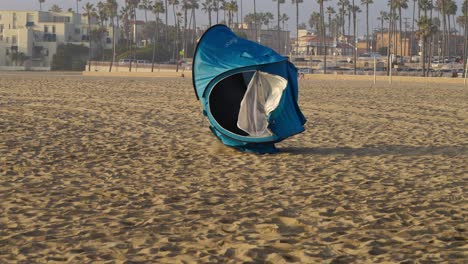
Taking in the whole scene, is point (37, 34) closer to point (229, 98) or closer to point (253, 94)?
point (229, 98)

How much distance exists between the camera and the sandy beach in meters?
6.80

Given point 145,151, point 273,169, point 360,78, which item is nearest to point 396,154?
point 273,169

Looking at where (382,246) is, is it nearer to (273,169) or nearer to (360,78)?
(273,169)

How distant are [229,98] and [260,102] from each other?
42.2 inches

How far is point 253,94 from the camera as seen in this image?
12.9m

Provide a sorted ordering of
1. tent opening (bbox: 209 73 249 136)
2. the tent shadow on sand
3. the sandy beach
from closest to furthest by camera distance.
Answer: the sandy beach < the tent shadow on sand < tent opening (bbox: 209 73 249 136)

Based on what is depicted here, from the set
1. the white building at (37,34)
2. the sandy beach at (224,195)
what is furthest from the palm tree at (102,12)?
the sandy beach at (224,195)

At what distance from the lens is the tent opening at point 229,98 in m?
13.5

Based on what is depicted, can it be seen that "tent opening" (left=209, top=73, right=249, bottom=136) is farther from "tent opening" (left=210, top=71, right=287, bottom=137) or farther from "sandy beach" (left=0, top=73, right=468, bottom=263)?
"sandy beach" (left=0, top=73, right=468, bottom=263)

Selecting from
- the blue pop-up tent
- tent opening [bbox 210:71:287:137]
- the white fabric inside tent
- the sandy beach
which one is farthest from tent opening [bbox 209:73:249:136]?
the white fabric inside tent

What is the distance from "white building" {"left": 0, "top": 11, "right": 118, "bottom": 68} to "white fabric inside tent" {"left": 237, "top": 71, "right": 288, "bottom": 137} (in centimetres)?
9938

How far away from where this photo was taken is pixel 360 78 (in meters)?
58.1

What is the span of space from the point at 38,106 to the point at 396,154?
1166 centimetres

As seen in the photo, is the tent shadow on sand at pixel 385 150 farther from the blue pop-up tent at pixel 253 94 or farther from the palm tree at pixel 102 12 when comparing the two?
the palm tree at pixel 102 12
